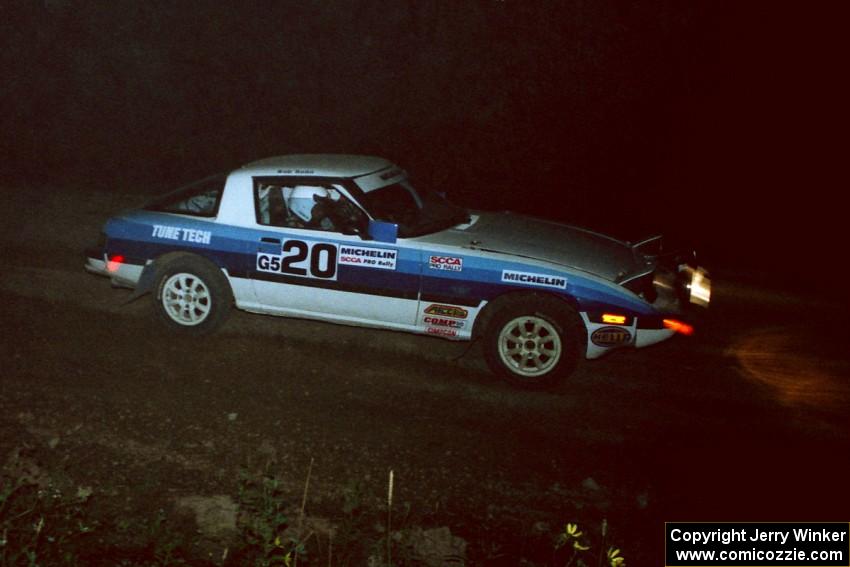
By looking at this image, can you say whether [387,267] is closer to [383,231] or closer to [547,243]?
[383,231]

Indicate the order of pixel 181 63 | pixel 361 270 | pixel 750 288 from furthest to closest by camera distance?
pixel 181 63 → pixel 750 288 → pixel 361 270

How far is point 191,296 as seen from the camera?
7457mm

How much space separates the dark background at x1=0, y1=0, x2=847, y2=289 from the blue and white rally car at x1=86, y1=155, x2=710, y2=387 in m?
5.96

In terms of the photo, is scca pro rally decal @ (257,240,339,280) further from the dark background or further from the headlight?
the dark background

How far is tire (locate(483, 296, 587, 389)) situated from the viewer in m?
6.66

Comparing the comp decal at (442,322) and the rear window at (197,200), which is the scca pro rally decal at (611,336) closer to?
the comp decal at (442,322)

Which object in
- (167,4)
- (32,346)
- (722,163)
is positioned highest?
(167,4)

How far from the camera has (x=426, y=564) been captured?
15.2ft

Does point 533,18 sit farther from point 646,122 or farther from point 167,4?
point 167,4

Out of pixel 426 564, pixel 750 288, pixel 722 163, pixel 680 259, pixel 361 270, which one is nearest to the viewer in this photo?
pixel 426 564

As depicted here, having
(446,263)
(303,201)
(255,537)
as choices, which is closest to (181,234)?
(303,201)

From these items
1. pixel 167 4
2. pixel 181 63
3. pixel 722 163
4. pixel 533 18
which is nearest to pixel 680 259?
pixel 722 163

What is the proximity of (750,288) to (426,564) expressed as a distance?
22.9 ft

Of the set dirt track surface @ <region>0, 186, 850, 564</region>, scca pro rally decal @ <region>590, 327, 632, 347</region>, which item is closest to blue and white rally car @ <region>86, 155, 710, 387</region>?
scca pro rally decal @ <region>590, 327, 632, 347</region>
